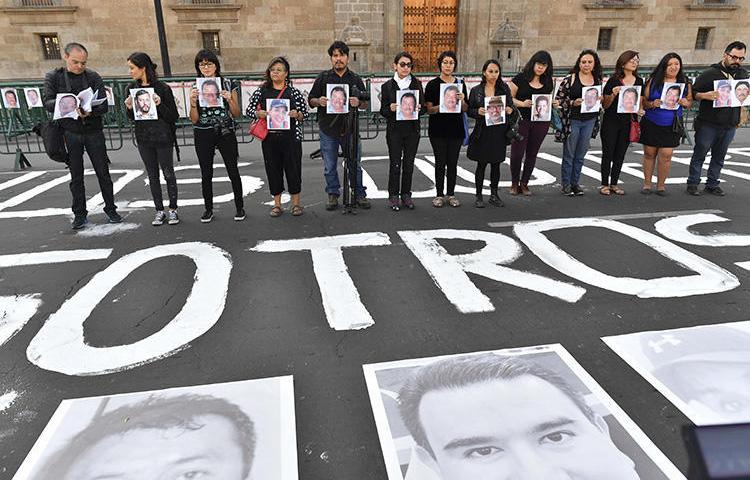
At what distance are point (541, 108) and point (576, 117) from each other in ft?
1.85

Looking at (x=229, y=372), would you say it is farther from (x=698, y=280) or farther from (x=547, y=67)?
(x=547, y=67)

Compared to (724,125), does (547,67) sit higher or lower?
higher

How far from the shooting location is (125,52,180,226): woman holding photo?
586cm

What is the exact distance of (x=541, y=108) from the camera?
22.9 ft

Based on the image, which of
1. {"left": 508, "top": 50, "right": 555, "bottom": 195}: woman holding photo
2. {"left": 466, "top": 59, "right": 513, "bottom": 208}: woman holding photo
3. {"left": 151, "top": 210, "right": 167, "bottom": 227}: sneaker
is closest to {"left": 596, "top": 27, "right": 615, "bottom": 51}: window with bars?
{"left": 508, "top": 50, "right": 555, "bottom": 195}: woman holding photo

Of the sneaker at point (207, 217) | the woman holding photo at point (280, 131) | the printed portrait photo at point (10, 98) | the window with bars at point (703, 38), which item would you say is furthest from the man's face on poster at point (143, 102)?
the window with bars at point (703, 38)

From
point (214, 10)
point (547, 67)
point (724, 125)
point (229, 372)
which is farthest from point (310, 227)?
point (214, 10)

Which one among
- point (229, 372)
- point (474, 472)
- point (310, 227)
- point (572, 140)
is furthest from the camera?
point (572, 140)

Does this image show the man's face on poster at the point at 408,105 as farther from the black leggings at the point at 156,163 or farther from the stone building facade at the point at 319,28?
the stone building facade at the point at 319,28

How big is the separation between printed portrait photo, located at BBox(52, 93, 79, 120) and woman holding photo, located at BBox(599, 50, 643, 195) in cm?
662

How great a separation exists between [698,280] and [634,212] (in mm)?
2166

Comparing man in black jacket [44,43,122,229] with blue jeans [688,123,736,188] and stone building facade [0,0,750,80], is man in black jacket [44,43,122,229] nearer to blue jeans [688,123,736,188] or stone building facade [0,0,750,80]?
blue jeans [688,123,736,188]

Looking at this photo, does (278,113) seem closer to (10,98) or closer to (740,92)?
(740,92)

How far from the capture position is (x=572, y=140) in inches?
287
